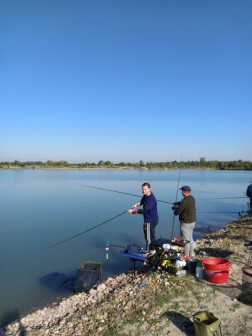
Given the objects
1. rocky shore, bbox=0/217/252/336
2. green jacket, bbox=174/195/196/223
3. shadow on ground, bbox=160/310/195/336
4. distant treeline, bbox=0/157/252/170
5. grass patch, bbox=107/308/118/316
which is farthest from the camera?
distant treeline, bbox=0/157/252/170

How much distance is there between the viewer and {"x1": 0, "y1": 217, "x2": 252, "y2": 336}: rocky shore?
350 centimetres

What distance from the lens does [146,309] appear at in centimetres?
392

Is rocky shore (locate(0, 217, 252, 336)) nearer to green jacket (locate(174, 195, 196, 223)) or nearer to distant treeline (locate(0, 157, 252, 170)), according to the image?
green jacket (locate(174, 195, 196, 223))

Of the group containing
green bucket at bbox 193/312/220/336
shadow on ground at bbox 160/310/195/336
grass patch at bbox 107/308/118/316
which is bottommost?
grass patch at bbox 107/308/118/316

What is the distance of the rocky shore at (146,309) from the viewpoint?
350cm

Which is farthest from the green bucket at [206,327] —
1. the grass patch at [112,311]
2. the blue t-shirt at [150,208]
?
the blue t-shirt at [150,208]

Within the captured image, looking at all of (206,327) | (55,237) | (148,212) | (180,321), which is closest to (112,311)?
(180,321)

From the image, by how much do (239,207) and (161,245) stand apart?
15653mm

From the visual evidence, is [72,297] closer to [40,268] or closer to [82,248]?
[40,268]

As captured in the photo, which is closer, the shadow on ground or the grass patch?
Result: the shadow on ground

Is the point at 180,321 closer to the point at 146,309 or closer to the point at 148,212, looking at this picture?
the point at 146,309

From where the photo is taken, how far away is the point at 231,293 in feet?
13.9

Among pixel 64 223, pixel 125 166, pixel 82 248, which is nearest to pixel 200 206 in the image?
pixel 64 223

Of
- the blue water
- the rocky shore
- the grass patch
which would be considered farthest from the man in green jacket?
the blue water
